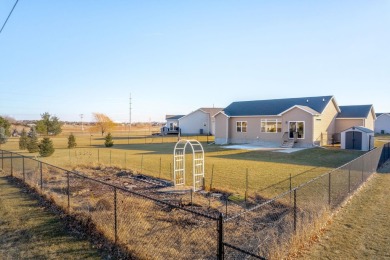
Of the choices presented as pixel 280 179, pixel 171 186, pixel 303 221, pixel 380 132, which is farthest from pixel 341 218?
pixel 380 132

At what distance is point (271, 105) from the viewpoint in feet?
112

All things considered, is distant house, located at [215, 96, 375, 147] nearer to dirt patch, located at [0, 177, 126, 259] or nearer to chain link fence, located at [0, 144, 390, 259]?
chain link fence, located at [0, 144, 390, 259]

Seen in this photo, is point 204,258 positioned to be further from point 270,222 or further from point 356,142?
point 356,142

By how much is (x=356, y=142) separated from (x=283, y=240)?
23519 millimetres

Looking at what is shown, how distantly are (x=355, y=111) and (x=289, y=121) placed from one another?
9123mm

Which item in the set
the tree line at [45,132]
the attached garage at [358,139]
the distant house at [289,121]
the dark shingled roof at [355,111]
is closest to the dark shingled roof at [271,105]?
the distant house at [289,121]

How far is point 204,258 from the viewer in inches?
225

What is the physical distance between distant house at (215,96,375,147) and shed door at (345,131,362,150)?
278 cm

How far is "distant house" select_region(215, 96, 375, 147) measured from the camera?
93.7 feet

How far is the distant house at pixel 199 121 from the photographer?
54.1 meters

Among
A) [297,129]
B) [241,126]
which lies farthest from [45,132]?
[297,129]

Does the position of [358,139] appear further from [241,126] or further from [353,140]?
[241,126]

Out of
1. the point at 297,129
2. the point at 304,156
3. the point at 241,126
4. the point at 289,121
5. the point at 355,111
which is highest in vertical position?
the point at 355,111

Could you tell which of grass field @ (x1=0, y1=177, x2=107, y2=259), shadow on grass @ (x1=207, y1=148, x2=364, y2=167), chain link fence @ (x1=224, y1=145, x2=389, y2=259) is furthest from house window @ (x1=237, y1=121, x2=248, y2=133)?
grass field @ (x1=0, y1=177, x2=107, y2=259)
